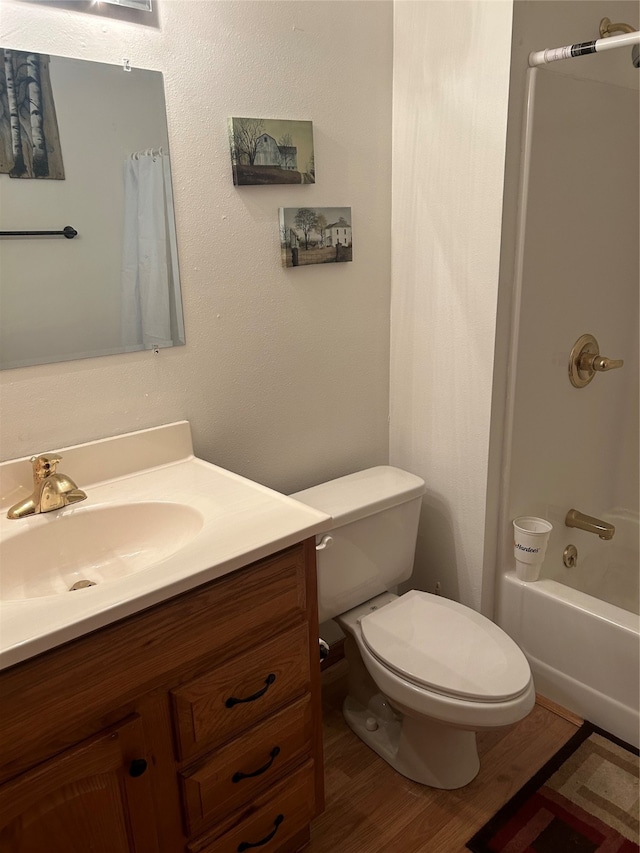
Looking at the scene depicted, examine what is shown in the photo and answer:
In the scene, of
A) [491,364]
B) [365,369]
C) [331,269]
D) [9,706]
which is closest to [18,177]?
[331,269]

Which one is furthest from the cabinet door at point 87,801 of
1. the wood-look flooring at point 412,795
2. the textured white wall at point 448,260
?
the textured white wall at point 448,260

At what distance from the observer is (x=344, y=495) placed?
169 centimetres

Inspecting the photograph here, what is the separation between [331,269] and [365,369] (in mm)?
331

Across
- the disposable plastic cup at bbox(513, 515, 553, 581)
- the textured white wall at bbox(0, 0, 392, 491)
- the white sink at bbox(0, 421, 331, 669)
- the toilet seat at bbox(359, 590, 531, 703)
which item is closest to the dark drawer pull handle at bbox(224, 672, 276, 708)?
the white sink at bbox(0, 421, 331, 669)

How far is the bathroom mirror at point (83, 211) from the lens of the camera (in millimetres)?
1209

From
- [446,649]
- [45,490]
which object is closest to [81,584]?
[45,490]

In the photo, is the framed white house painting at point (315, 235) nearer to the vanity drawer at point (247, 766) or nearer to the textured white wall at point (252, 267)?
the textured white wall at point (252, 267)

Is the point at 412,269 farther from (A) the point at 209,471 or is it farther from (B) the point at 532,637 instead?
(B) the point at 532,637

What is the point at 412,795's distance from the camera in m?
1.60

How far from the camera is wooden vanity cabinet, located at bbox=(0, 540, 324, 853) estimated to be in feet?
2.98

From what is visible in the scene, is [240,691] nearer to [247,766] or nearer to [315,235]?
[247,766]

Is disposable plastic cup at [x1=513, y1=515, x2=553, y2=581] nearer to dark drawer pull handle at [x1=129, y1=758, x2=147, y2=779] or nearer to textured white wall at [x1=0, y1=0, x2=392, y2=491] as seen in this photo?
textured white wall at [x1=0, y1=0, x2=392, y2=491]

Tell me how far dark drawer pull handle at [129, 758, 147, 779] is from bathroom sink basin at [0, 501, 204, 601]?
1.05 ft

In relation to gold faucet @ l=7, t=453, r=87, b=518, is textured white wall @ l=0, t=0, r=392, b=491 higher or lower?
higher
